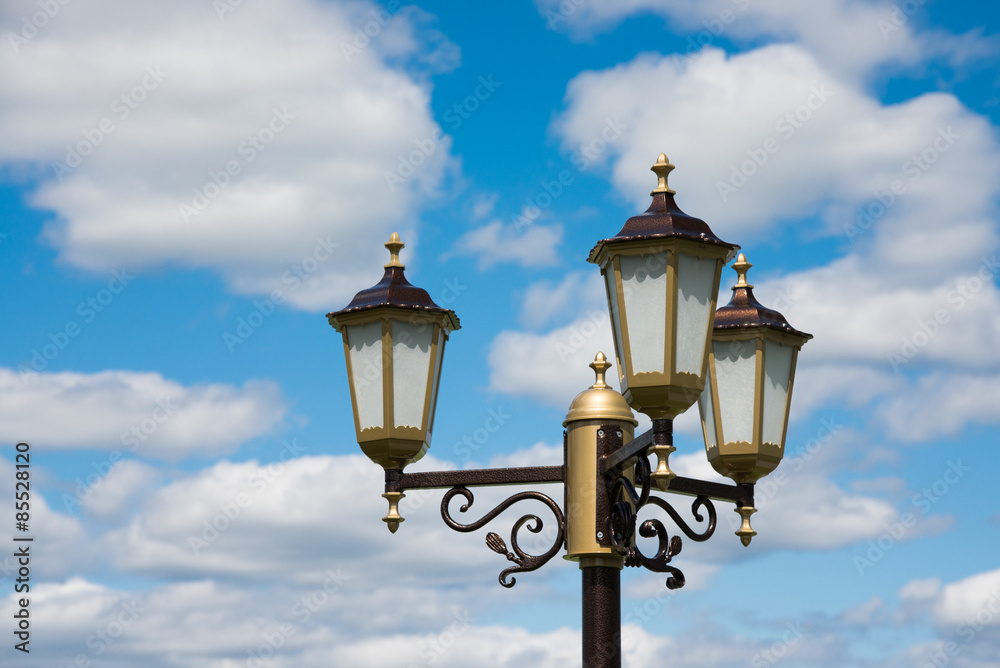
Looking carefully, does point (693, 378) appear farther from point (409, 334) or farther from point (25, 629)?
point (25, 629)

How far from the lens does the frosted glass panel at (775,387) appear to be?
19.3 ft

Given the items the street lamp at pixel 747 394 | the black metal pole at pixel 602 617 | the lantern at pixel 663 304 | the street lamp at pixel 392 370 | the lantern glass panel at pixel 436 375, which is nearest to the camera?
the lantern at pixel 663 304

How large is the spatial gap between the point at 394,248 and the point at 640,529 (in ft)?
6.47

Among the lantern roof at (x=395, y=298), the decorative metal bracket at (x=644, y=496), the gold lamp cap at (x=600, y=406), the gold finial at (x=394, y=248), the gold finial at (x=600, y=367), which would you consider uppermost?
the gold finial at (x=394, y=248)

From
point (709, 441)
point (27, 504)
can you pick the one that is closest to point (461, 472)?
point (709, 441)

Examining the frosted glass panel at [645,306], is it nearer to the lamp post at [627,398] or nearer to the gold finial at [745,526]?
the lamp post at [627,398]

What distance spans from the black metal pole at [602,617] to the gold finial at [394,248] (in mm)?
1836

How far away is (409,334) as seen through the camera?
18.6 feet

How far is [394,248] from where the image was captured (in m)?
6.11

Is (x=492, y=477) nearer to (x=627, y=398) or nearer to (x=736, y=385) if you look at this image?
(x=627, y=398)

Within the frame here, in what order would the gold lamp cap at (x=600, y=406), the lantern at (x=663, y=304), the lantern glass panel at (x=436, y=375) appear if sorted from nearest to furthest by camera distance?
the lantern at (x=663, y=304) → the gold lamp cap at (x=600, y=406) → the lantern glass panel at (x=436, y=375)

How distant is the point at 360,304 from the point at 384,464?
2.59ft

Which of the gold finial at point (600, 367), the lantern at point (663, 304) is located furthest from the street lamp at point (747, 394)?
the lantern at point (663, 304)

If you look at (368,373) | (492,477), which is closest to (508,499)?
(492,477)
